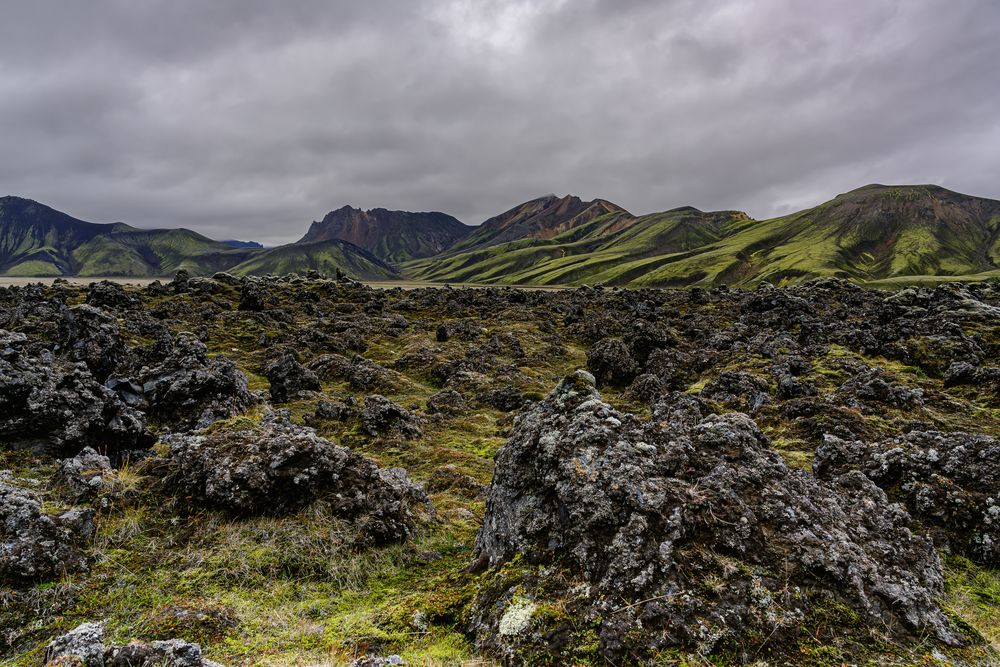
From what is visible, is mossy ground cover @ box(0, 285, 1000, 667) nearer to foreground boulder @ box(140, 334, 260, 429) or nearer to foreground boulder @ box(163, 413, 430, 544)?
foreground boulder @ box(163, 413, 430, 544)

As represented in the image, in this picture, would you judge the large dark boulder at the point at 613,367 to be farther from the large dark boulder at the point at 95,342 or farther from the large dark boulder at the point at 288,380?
the large dark boulder at the point at 95,342

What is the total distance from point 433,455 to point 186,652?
12345 millimetres

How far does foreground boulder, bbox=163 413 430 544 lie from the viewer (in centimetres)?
879

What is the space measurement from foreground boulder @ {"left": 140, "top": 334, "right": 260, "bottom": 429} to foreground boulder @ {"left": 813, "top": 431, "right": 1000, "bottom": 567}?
786 inches

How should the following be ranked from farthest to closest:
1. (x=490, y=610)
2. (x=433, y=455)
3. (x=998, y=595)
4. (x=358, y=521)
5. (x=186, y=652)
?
1. (x=433, y=455)
2. (x=358, y=521)
3. (x=998, y=595)
4. (x=490, y=610)
5. (x=186, y=652)

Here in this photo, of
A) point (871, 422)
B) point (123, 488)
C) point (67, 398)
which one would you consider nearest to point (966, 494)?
point (871, 422)

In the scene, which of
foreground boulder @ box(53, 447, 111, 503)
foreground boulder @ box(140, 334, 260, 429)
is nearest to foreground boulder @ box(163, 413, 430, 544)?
foreground boulder @ box(53, 447, 111, 503)

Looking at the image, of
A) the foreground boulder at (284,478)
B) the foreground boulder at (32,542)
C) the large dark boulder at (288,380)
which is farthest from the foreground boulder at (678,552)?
the large dark boulder at (288,380)

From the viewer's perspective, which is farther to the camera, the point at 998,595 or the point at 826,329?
the point at 826,329

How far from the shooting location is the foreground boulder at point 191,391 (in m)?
15.8

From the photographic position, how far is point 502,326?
52.2 metres

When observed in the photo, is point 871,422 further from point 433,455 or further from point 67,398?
point 67,398

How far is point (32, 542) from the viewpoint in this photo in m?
6.36

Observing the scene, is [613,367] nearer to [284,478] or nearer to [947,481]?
[947,481]
